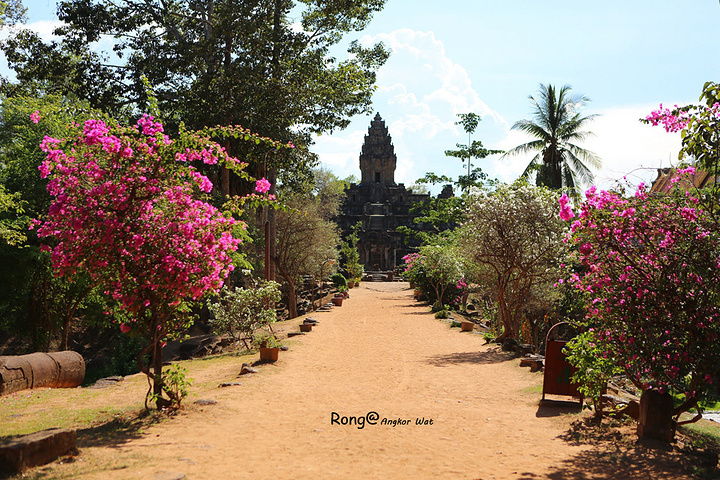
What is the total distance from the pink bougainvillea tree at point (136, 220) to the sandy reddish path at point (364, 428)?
1.56 metres

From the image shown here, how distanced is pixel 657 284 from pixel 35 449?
6811mm

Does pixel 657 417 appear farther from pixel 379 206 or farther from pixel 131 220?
pixel 379 206

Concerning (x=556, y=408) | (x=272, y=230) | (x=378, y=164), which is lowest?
(x=556, y=408)

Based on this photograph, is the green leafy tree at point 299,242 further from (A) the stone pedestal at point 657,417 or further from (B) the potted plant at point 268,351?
(A) the stone pedestal at point 657,417

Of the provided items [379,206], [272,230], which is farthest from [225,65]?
[379,206]

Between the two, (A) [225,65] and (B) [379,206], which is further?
(B) [379,206]

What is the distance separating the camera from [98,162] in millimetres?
7656

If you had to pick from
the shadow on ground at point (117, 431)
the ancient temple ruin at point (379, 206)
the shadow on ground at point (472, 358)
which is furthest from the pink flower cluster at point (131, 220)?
the ancient temple ruin at point (379, 206)

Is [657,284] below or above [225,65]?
below

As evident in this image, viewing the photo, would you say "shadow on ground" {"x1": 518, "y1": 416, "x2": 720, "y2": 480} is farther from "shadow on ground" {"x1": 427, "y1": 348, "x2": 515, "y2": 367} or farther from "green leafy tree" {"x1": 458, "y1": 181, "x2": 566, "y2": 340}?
"green leafy tree" {"x1": 458, "y1": 181, "x2": 566, "y2": 340}

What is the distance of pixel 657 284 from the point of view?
678 centimetres

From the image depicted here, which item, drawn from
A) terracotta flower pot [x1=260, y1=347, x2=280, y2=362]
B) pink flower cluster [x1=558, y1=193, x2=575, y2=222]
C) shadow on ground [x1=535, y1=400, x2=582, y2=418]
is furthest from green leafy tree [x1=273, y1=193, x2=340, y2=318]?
pink flower cluster [x1=558, y1=193, x2=575, y2=222]

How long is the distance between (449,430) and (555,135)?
87.2 ft

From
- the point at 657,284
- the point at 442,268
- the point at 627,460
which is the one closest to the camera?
the point at 627,460
